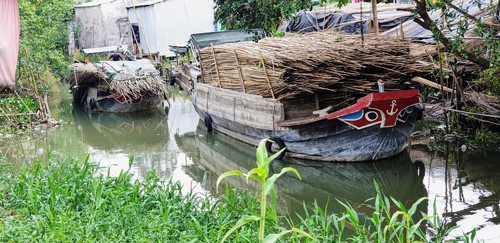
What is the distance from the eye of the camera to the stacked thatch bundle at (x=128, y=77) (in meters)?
17.3

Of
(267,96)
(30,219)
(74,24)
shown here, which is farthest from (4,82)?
(74,24)

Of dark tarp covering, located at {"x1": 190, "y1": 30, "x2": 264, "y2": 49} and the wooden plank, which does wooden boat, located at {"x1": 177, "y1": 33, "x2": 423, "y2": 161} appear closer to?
the wooden plank

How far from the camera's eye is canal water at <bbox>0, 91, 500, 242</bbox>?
332 inches

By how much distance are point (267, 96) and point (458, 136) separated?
12.3 feet

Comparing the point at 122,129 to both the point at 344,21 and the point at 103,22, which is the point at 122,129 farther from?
the point at 103,22

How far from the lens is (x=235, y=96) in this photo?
41.5 ft

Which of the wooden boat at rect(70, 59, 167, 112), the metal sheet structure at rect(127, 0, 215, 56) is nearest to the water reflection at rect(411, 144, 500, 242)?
the wooden boat at rect(70, 59, 167, 112)

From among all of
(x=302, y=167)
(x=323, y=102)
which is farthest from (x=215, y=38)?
(x=302, y=167)

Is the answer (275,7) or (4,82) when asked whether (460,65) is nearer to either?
(275,7)

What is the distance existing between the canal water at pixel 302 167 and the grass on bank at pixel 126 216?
1.02 m

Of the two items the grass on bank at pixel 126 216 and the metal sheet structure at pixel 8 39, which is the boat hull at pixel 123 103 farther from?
the metal sheet structure at pixel 8 39

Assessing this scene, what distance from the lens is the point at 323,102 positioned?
11.0 metres

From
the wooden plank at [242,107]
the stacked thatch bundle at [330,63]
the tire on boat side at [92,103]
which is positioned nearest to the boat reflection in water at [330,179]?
the wooden plank at [242,107]

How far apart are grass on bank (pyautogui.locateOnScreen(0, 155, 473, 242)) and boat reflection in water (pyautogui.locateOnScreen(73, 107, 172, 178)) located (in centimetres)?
328
